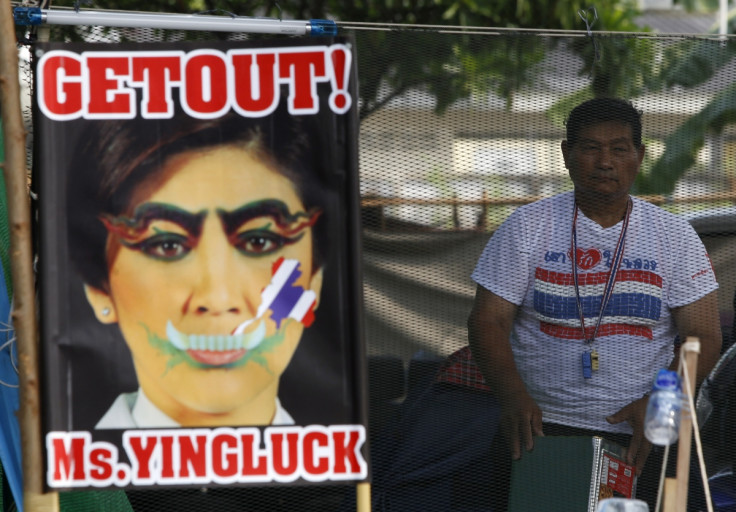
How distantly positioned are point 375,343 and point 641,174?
1.12 meters

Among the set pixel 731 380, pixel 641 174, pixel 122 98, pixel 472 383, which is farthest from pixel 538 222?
pixel 122 98

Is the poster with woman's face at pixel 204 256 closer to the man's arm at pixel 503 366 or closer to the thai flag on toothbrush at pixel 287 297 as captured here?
the thai flag on toothbrush at pixel 287 297

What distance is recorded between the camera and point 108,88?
274 centimetres

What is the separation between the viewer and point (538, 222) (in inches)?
135

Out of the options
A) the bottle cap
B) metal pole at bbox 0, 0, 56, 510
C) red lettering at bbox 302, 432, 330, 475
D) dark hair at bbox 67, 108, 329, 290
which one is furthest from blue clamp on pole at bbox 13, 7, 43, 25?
the bottle cap

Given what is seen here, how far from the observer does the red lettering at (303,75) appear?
108 inches

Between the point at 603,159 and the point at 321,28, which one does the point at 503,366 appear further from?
the point at 321,28

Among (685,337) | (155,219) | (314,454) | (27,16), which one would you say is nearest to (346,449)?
(314,454)

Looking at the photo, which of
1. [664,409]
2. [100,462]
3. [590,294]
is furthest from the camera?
[590,294]

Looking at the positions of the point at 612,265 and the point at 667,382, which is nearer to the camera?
the point at 667,382

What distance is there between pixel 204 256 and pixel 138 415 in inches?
19.1

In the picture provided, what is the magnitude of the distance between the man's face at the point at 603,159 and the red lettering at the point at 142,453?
5.57 feet

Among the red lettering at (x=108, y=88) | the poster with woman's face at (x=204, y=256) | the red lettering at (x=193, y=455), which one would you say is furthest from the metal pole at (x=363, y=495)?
the red lettering at (x=108, y=88)

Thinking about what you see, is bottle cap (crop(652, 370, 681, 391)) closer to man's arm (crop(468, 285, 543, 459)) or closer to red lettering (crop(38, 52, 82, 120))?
man's arm (crop(468, 285, 543, 459))
